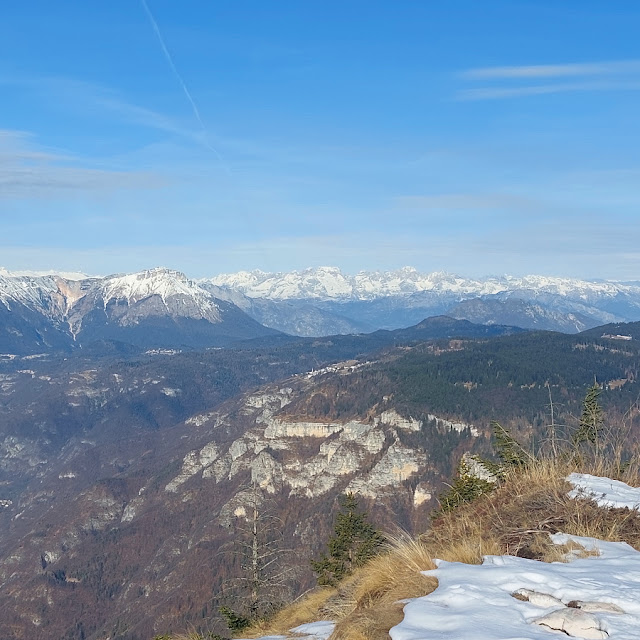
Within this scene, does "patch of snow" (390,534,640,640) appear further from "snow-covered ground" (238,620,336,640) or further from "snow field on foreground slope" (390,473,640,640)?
"snow-covered ground" (238,620,336,640)

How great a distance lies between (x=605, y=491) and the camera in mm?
12109

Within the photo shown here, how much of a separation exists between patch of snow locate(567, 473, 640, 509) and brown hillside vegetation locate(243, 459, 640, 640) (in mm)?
212

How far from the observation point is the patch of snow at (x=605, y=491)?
11.5 m

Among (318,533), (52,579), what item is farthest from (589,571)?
(52,579)

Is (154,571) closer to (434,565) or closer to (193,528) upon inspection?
(193,528)

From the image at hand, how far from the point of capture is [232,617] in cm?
1938

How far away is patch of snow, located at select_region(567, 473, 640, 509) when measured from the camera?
1147 cm

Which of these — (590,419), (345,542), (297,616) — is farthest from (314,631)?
(345,542)

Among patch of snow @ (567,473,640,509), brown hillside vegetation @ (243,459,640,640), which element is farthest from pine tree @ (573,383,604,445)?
patch of snow @ (567,473,640,509)

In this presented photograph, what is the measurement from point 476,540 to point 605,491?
11.5ft

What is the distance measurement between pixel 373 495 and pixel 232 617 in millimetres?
163322

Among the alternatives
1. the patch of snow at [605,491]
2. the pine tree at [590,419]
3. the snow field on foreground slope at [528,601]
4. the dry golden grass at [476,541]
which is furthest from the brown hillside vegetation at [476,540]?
the pine tree at [590,419]

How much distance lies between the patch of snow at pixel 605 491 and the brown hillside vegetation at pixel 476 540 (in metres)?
0.21

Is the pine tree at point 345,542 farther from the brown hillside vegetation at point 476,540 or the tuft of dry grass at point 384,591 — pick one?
the tuft of dry grass at point 384,591
